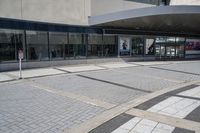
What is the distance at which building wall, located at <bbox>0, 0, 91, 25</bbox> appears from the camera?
61.7 feet

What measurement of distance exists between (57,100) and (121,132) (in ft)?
12.4

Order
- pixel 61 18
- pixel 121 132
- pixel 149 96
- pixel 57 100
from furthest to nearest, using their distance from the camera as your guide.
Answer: pixel 61 18 → pixel 149 96 → pixel 57 100 → pixel 121 132

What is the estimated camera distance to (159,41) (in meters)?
31.3

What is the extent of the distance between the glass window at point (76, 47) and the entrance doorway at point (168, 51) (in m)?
11.0

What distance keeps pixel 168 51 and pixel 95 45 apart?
12099 millimetres

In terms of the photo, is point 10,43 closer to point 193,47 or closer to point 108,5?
point 108,5

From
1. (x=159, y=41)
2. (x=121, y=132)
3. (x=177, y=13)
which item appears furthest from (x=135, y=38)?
(x=121, y=132)

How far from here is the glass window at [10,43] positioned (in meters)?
18.5

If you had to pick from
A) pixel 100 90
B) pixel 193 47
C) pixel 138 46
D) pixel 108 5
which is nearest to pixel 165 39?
pixel 138 46

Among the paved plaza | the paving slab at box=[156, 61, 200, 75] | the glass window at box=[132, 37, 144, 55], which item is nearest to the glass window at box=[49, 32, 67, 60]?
the paving slab at box=[156, 61, 200, 75]

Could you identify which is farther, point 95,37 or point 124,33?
point 124,33

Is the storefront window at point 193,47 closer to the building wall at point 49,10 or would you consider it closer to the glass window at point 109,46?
the glass window at point 109,46

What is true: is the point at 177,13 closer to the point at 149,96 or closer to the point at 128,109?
the point at 149,96

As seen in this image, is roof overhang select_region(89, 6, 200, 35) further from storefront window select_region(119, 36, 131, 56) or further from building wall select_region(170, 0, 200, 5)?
building wall select_region(170, 0, 200, 5)
